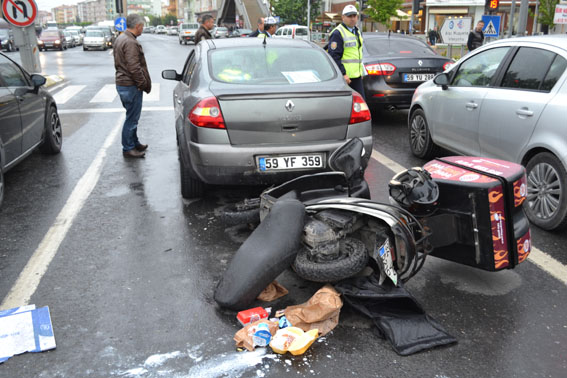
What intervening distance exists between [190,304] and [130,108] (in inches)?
174

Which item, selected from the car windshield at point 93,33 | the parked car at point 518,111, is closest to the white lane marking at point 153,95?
the parked car at point 518,111

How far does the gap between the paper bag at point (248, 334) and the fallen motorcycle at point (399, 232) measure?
0.24 meters

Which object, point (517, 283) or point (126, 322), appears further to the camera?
point (517, 283)

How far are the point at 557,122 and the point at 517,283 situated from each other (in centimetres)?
148

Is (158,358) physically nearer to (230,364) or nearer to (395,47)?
(230,364)

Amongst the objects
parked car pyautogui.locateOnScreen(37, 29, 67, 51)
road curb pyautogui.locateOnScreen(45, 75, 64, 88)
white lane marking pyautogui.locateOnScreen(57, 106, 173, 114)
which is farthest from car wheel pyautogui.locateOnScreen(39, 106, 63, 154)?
parked car pyautogui.locateOnScreen(37, 29, 67, 51)

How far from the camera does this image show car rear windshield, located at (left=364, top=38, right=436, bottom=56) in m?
10.2

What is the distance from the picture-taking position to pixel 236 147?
479cm

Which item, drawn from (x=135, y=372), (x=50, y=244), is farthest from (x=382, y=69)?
(x=135, y=372)

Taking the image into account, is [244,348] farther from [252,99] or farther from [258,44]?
[258,44]

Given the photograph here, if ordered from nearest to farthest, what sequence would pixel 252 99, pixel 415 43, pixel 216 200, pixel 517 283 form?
pixel 517 283
pixel 252 99
pixel 216 200
pixel 415 43

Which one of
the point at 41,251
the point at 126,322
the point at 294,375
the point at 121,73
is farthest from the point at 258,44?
the point at 294,375

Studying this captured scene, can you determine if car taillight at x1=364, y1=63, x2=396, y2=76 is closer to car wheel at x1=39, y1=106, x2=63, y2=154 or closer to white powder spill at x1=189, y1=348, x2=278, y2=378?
car wheel at x1=39, y1=106, x2=63, y2=154

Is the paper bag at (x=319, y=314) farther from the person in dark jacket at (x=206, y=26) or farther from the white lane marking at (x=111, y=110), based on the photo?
the white lane marking at (x=111, y=110)
